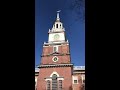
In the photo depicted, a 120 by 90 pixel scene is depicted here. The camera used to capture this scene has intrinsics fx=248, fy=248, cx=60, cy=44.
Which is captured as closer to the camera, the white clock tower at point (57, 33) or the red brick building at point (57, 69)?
the red brick building at point (57, 69)

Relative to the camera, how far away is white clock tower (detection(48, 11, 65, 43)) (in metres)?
41.9

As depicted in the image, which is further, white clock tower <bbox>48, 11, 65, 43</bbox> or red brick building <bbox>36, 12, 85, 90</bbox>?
white clock tower <bbox>48, 11, 65, 43</bbox>

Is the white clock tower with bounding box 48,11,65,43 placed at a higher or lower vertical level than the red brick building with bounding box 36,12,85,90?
higher

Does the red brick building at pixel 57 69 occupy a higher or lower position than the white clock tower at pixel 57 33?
lower

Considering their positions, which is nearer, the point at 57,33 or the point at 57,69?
the point at 57,69

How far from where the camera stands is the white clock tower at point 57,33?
41.9m

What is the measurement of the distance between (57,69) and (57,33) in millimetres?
6903

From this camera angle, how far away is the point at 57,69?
3894cm
